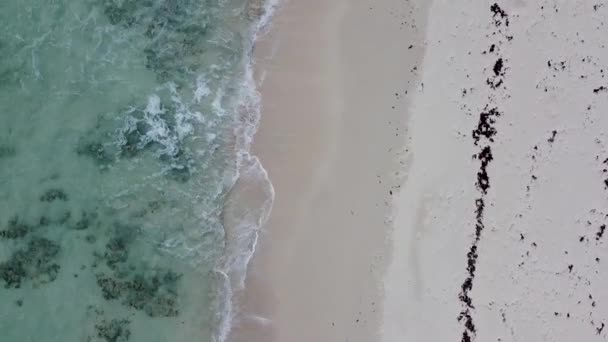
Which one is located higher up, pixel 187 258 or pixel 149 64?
pixel 149 64

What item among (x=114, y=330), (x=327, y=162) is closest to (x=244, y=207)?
(x=327, y=162)

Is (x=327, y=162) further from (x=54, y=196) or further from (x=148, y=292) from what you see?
(x=54, y=196)

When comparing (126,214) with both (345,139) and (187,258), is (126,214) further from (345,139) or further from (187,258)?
(345,139)

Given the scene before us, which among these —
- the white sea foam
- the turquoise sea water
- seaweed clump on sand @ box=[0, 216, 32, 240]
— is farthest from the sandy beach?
seaweed clump on sand @ box=[0, 216, 32, 240]

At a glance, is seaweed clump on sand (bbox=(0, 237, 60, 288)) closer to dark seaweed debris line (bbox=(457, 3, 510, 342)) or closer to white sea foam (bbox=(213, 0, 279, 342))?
white sea foam (bbox=(213, 0, 279, 342))

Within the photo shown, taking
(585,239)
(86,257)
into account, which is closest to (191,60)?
(86,257)

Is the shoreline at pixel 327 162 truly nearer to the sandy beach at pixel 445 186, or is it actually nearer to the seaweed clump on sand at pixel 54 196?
the sandy beach at pixel 445 186
